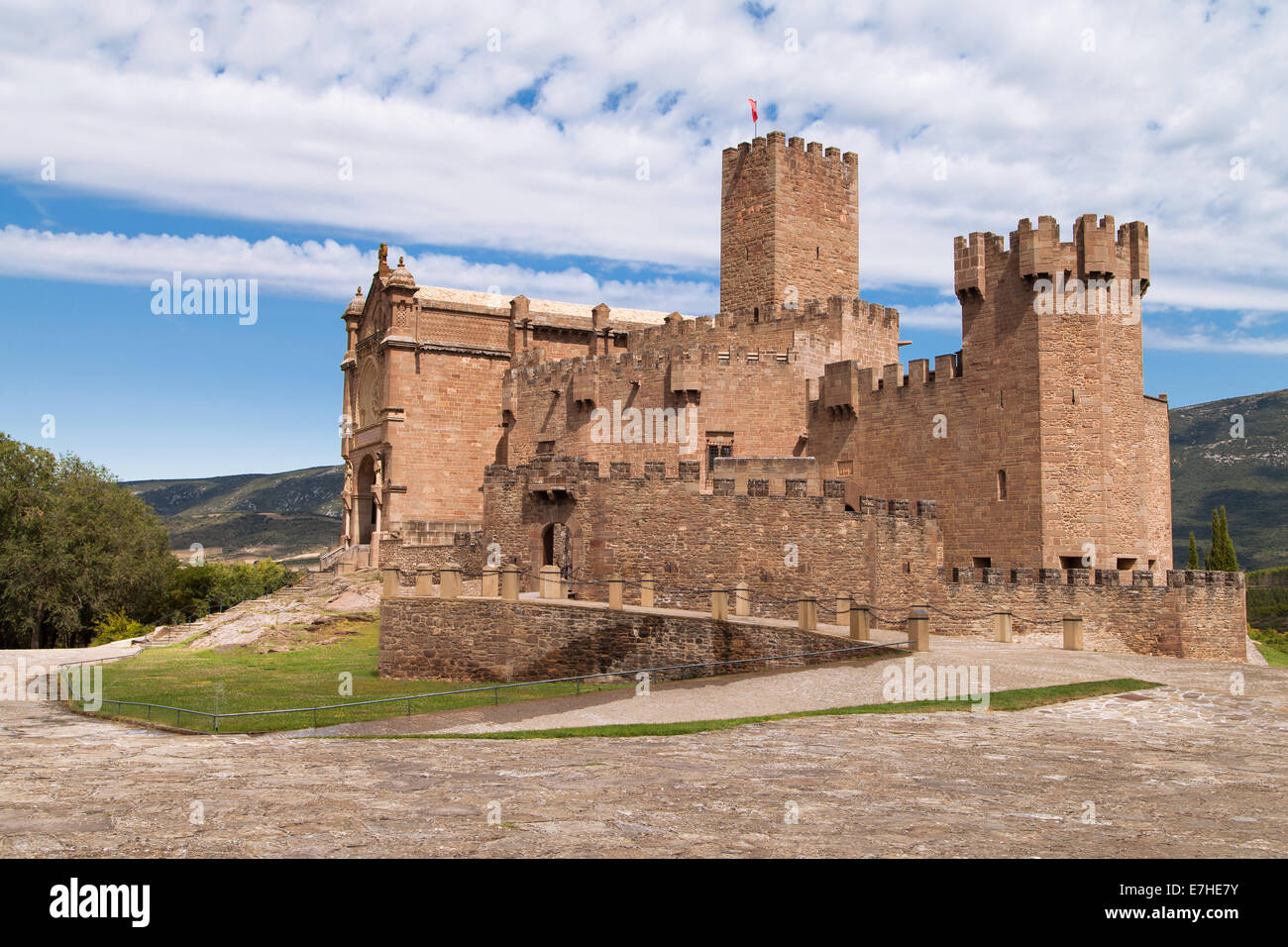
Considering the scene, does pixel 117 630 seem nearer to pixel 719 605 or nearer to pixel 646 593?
pixel 646 593

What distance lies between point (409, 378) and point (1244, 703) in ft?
106

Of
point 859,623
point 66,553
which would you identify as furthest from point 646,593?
point 66,553

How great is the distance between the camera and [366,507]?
1766 inches

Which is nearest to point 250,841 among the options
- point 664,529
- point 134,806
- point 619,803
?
point 134,806

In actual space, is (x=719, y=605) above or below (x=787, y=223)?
below

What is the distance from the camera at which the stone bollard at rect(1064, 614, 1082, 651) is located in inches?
878

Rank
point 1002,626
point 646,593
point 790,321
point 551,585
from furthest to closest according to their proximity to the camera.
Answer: point 790,321, point 551,585, point 646,593, point 1002,626

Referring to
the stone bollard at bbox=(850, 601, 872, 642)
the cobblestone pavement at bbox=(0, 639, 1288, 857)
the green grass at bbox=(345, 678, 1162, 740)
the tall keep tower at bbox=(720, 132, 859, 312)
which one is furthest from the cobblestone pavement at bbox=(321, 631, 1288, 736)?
the tall keep tower at bbox=(720, 132, 859, 312)

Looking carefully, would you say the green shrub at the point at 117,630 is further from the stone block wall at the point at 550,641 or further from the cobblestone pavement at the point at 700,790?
the cobblestone pavement at the point at 700,790

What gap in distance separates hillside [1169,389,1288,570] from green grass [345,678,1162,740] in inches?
5204

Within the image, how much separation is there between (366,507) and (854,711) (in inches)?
1296

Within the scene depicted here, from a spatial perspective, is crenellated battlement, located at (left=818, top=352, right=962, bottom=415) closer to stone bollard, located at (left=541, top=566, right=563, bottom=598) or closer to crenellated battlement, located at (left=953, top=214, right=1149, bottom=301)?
crenellated battlement, located at (left=953, top=214, right=1149, bottom=301)
